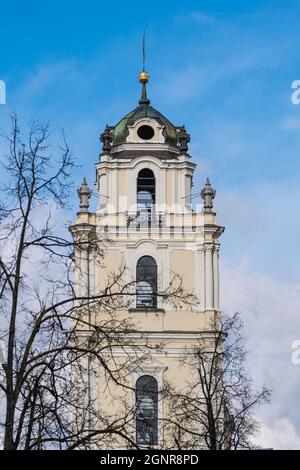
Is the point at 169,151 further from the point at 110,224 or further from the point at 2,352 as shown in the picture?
the point at 2,352

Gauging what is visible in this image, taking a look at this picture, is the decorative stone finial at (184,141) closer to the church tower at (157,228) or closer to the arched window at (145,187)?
the church tower at (157,228)

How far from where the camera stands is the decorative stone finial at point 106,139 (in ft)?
193

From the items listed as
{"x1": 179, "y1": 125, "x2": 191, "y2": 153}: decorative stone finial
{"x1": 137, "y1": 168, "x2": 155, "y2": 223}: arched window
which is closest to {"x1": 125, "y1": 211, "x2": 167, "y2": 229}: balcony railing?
{"x1": 137, "y1": 168, "x2": 155, "y2": 223}: arched window

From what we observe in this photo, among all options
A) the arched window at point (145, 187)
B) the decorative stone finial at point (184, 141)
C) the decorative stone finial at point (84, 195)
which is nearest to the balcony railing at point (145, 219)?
the arched window at point (145, 187)

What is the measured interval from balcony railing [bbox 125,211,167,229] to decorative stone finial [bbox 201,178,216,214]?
1890mm

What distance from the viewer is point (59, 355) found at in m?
22.8

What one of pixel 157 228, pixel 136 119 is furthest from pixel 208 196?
pixel 136 119

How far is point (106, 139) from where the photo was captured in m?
59.2

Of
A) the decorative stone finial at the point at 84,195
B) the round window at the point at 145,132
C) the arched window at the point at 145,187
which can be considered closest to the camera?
the decorative stone finial at the point at 84,195

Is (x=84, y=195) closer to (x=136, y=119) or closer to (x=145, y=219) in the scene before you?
(x=145, y=219)

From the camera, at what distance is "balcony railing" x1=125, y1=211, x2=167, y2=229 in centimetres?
5650

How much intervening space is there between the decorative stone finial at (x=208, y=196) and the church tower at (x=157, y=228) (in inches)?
1.8

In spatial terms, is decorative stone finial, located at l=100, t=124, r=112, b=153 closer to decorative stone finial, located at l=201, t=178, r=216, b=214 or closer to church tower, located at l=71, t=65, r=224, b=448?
church tower, located at l=71, t=65, r=224, b=448

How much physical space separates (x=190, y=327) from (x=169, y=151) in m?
8.67
